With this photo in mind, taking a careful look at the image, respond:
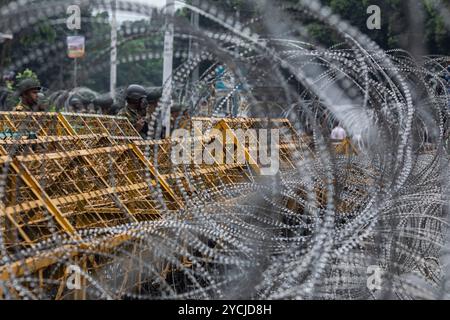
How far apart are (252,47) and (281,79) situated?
15.4 inches

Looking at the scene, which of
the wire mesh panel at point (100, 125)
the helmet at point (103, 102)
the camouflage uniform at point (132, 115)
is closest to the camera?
the wire mesh panel at point (100, 125)

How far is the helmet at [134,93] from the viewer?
30.7 feet

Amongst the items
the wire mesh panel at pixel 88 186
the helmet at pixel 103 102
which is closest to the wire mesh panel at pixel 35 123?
the wire mesh panel at pixel 88 186

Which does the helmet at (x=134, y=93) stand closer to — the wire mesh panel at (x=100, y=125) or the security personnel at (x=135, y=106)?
the security personnel at (x=135, y=106)

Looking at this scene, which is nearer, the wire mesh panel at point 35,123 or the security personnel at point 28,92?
the wire mesh panel at point 35,123

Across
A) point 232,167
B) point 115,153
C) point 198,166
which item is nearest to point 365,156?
point 232,167

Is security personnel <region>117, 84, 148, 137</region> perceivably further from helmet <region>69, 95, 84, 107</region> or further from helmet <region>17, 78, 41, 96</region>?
helmet <region>69, 95, 84, 107</region>

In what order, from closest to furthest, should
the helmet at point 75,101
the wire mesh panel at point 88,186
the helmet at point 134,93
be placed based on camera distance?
1. the wire mesh panel at point 88,186
2. the helmet at point 134,93
3. the helmet at point 75,101

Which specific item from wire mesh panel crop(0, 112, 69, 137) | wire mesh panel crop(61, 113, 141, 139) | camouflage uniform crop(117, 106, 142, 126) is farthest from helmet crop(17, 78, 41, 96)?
camouflage uniform crop(117, 106, 142, 126)

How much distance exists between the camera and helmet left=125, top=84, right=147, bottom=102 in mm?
9363

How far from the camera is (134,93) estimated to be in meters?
9.44

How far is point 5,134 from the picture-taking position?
6.18 m

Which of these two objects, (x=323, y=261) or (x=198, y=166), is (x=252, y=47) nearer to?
(x=323, y=261)

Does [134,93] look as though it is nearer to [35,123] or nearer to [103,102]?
[35,123]
